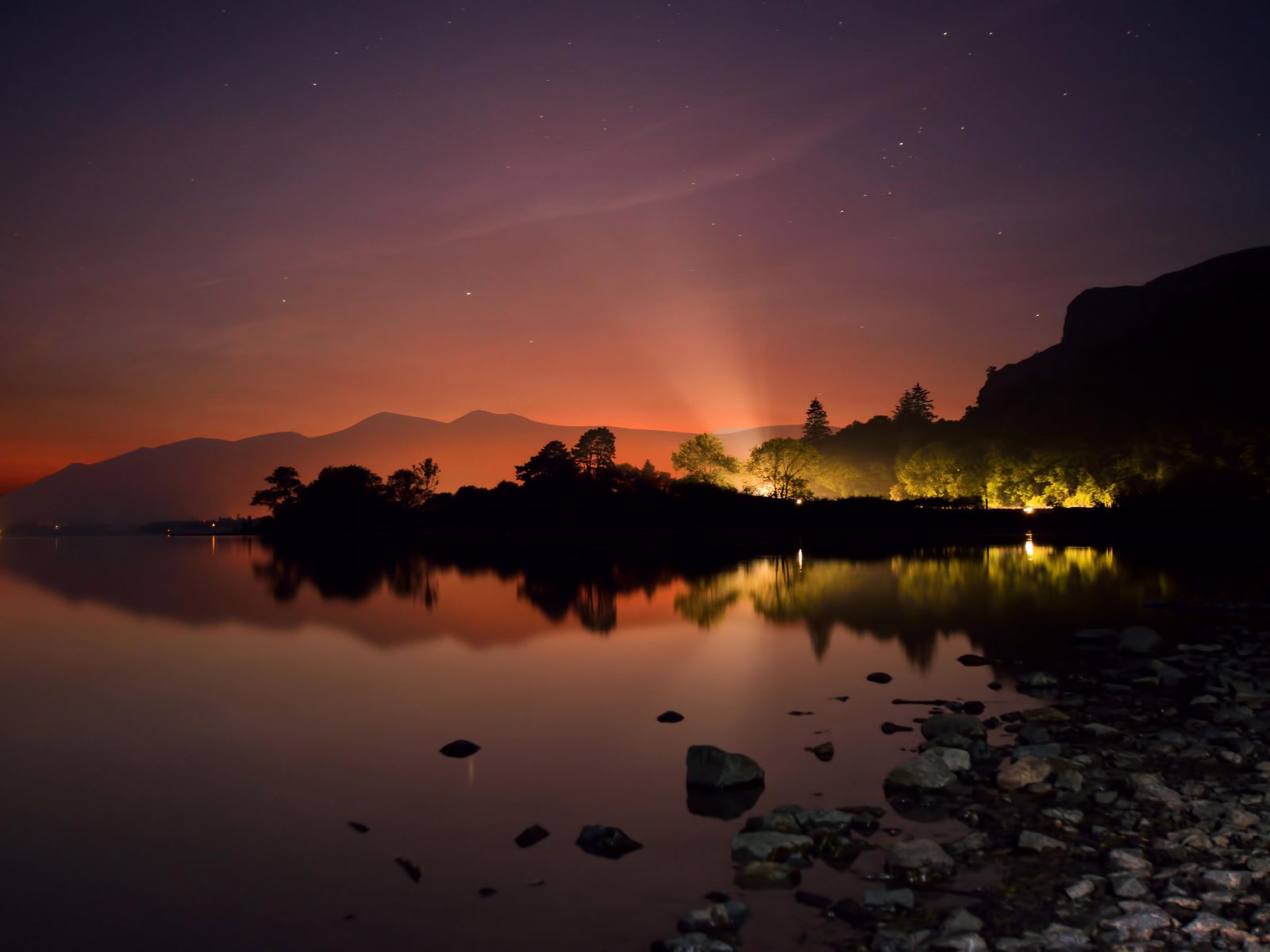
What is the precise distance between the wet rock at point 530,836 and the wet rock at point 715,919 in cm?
307

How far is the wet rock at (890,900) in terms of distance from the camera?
8602mm

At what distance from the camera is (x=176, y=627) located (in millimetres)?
36781

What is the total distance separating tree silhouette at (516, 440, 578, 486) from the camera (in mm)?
149125

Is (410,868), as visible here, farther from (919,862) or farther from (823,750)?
(823,750)

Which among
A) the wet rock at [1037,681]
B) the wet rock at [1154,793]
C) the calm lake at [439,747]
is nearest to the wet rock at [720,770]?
the calm lake at [439,747]

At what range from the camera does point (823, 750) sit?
14.6 meters

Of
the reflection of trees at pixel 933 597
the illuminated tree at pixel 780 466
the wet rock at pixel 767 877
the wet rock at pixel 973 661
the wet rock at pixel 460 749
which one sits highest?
the illuminated tree at pixel 780 466

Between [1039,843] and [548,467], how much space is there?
146 metres

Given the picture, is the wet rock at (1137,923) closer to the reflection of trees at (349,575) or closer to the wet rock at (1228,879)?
the wet rock at (1228,879)

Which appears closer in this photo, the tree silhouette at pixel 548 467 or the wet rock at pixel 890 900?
the wet rock at pixel 890 900

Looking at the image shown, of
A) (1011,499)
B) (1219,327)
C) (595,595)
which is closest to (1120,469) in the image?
(1011,499)

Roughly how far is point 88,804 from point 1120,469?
14651 cm

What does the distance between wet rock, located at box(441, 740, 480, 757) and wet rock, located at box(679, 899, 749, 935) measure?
26.6 ft

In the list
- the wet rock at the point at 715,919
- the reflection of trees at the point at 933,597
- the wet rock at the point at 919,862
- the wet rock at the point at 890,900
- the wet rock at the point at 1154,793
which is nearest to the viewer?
the wet rock at the point at 715,919
